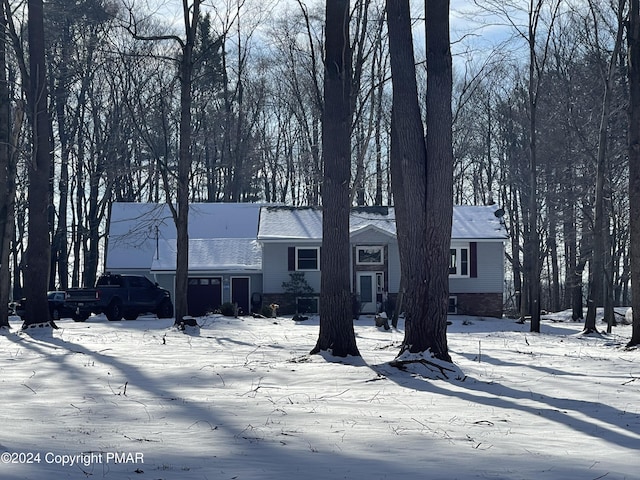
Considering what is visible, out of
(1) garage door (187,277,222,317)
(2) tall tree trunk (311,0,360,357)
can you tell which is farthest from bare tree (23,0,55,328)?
(1) garage door (187,277,222,317)

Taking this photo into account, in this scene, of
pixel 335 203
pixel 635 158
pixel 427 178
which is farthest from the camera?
pixel 635 158

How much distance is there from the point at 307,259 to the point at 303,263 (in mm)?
251

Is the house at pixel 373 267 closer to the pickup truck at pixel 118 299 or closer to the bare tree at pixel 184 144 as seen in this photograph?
the pickup truck at pixel 118 299

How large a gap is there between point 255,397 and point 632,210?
37.9 ft

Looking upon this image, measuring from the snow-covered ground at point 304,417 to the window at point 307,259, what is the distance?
22625mm

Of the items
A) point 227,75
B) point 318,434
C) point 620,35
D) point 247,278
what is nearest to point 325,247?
point 318,434

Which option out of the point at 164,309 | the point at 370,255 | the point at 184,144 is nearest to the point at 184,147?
the point at 184,144

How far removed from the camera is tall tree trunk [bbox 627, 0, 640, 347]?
57.5ft

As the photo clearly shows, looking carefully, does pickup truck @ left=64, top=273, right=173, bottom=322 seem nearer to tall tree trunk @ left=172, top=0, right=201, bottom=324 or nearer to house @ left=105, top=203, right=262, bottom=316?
house @ left=105, top=203, right=262, bottom=316

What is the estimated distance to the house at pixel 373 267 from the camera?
36719 mm

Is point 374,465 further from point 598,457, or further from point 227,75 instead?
point 227,75

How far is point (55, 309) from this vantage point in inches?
1224

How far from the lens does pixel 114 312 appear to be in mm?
29000

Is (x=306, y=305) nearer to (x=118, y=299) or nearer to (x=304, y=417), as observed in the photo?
(x=118, y=299)
